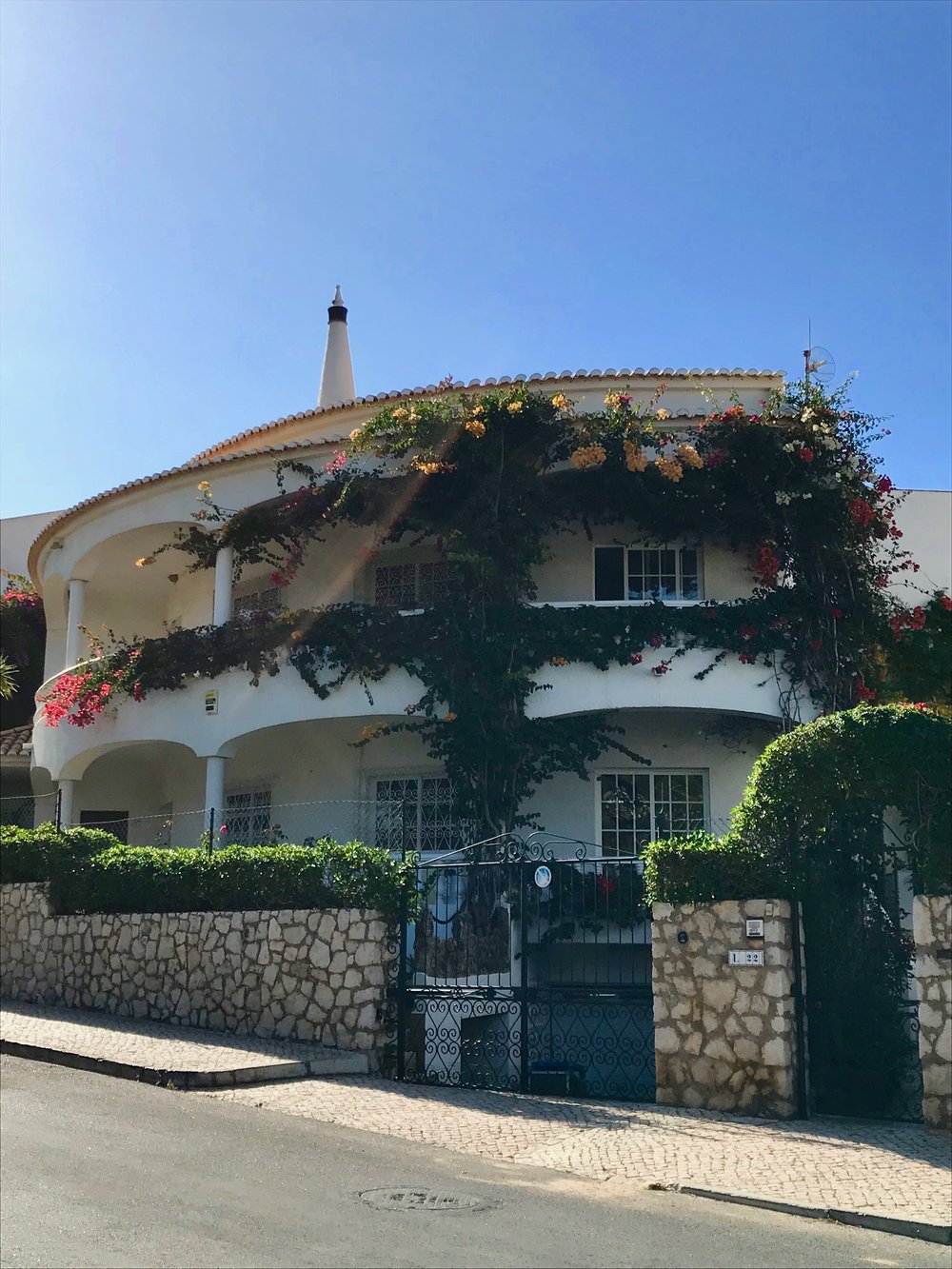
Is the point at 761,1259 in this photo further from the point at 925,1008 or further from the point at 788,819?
the point at 788,819

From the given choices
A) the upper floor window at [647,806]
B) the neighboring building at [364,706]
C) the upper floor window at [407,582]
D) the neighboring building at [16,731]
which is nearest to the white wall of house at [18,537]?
the neighboring building at [16,731]

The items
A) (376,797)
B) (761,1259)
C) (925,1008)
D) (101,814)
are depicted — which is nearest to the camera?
(761,1259)

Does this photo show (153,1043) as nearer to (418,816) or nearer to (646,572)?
(418,816)

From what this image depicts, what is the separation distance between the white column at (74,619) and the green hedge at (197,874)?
5463 mm

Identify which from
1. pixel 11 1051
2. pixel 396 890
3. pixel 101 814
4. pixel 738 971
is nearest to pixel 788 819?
pixel 738 971

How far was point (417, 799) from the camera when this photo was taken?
59.8 feet

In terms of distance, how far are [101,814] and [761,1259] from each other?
63.3ft

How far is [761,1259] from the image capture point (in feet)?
21.0

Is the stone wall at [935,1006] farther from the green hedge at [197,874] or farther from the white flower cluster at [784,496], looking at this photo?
the white flower cluster at [784,496]

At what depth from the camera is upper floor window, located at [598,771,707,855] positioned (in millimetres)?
17828

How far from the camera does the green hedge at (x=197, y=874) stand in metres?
12.4

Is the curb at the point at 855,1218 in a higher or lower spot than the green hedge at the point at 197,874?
lower

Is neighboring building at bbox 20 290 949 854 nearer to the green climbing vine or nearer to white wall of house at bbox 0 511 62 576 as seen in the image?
the green climbing vine

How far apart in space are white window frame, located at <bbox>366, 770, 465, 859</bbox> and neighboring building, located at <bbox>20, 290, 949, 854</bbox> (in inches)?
1.3
